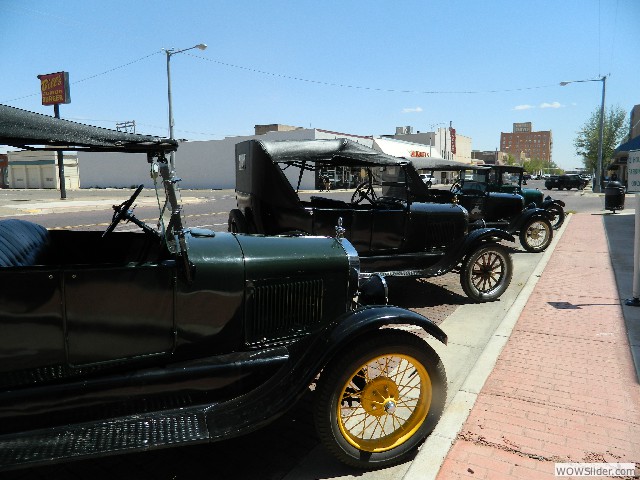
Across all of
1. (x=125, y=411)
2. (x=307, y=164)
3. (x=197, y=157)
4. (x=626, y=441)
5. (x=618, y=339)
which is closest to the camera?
(x=125, y=411)

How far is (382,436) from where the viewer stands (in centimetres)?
292

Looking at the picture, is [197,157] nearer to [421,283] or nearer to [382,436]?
[421,283]

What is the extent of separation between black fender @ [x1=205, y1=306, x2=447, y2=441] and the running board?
5.0 inches

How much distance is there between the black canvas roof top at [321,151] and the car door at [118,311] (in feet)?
10.9

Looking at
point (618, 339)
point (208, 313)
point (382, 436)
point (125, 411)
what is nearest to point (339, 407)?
point (382, 436)

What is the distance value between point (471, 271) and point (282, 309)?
400cm

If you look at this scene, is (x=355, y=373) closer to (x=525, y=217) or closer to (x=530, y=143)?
(x=525, y=217)

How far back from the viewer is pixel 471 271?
20.3ft

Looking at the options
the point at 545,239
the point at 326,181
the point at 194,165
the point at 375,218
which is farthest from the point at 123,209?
the point at 194,165

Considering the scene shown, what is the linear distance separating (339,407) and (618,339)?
3.62 metres

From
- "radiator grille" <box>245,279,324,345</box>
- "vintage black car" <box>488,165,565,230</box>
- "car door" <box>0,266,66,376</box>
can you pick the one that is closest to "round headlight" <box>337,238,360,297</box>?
"radiator grille" <box>245,279,324,345</box>

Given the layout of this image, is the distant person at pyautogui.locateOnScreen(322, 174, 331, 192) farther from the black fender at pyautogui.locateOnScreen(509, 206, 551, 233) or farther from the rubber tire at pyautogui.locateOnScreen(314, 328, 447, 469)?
the rubber tire at pyautogui.locateOnScreen(314, 328, 447, 469)

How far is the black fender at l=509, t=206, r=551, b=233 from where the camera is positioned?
32.9ft

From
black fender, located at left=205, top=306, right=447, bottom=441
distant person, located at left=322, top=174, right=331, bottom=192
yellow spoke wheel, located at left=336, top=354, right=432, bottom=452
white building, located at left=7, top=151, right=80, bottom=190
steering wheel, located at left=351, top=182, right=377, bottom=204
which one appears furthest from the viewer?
white building, located at left=7, top=151, right=80, bottom=190
